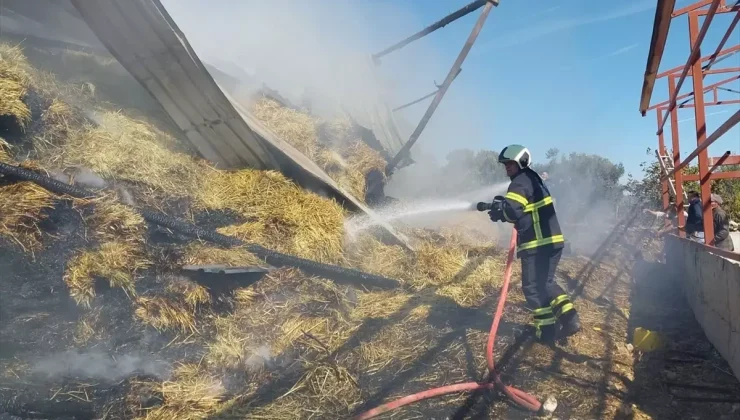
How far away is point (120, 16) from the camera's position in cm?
493

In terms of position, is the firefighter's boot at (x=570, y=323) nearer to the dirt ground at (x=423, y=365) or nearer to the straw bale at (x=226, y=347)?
the dirt ground at (x=423, y=365)

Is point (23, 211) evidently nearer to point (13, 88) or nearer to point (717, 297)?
point (13, 88)

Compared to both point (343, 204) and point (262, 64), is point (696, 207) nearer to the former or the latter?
point (343, 204)

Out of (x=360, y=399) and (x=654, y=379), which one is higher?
(x=654, y=379)

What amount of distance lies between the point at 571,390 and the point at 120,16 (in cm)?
563

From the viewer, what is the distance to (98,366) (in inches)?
139

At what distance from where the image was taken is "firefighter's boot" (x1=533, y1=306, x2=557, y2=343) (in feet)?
13.9

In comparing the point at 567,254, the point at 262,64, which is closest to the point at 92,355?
the point at 567,254

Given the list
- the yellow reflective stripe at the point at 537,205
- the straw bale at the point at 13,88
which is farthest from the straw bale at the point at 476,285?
the straw bale at the point at 13,88

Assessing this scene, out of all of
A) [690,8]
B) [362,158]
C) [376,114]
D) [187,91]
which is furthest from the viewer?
[376,114]

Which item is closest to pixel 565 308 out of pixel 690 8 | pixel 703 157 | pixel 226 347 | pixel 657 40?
pixel 703 157

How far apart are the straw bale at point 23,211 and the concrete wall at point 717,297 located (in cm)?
568

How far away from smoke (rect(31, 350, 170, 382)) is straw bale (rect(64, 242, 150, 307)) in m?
0.48

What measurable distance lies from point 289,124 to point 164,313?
413cm
